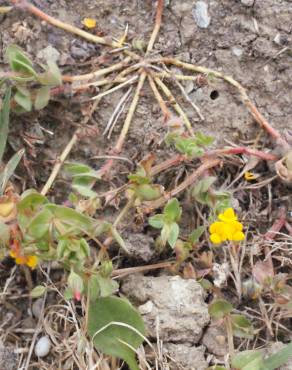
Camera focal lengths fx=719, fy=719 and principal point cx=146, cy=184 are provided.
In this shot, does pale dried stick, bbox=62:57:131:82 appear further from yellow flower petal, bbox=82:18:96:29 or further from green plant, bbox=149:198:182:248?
green plant, bbox=149:198:182:248

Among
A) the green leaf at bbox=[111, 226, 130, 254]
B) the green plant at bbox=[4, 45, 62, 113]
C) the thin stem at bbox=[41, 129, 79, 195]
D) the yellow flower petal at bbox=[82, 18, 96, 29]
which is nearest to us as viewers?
the green leaf at bbox=[111, 226, 130, 254]

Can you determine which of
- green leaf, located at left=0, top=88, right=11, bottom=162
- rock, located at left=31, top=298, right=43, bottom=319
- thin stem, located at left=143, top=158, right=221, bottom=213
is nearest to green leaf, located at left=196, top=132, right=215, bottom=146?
thin stem, located at left=143, top=158, right=221, bottom=213

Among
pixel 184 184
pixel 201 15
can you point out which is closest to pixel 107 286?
pixel 184 184

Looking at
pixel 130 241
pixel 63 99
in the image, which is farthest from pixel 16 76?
pixel 130 241

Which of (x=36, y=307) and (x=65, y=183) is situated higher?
(x=65, y=183)

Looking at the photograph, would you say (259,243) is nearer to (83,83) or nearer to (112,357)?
(112,357)

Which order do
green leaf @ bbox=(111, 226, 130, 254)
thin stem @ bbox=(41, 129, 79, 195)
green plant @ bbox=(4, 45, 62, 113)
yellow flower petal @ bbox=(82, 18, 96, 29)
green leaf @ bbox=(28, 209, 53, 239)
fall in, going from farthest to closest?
yellow flower petal @ bbox=(82, 18, 96, 29) < thin stem @ bbox=(41, 129, 79, 195) < green plant @ bbox=(4, 45, 62, 113) < green leaf @ bbox=(111, 226, 130, 254) < green leaf @ bbox=(28, 209, 53, 239)
